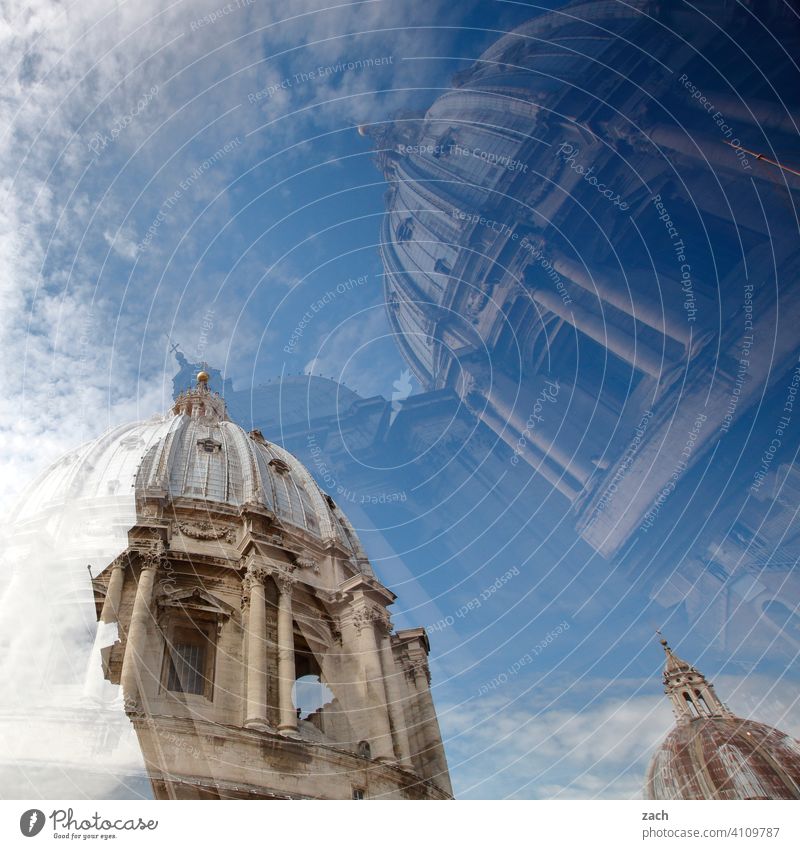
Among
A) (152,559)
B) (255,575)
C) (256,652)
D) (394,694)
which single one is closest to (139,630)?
(152,559)

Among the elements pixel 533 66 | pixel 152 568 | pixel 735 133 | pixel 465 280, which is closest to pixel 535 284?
pixel 465 280

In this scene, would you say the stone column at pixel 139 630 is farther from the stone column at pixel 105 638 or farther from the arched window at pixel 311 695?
the arched window at pixel 311 695

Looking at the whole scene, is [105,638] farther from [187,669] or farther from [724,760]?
[724,760]

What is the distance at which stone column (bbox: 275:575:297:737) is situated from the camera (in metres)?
21.8

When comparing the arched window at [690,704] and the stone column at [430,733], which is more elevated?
the arched window at [690,704]

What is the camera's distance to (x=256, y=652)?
23172mm

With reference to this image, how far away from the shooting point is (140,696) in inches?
796

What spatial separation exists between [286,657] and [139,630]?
5.13 metres

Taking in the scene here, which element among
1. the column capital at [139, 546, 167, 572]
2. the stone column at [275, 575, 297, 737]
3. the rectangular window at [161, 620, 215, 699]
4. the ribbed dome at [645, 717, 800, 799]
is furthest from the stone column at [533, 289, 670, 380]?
the ribbed dome at [645, 717, 800, 799]

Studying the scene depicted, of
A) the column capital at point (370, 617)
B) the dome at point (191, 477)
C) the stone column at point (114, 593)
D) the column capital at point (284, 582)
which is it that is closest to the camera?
the stone column at point (114, 593)

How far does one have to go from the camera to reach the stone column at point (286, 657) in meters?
21.8

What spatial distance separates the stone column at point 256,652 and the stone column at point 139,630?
340 cm

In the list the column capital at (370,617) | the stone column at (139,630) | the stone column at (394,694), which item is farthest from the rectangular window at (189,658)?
the stone column at (394,694)

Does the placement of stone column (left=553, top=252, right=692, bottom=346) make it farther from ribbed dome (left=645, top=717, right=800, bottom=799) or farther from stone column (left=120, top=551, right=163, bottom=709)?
ribbed dome (left=645, top=717, right=800, bottom=799)
